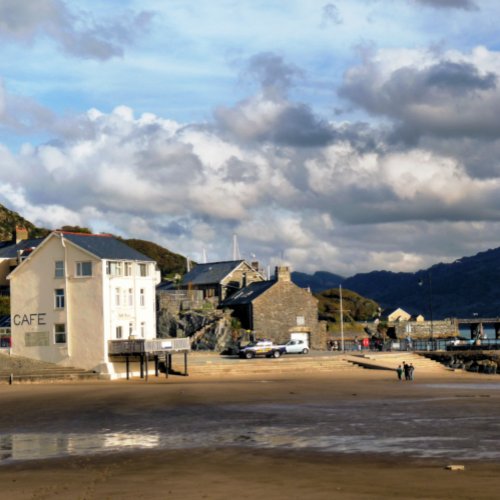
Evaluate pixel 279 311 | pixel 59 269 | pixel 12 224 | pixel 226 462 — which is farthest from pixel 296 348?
pixel 12 224

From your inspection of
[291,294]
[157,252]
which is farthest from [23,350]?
[157,252]

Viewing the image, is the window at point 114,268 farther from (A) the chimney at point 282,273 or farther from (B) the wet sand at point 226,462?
(A) the chimney at point 282,273

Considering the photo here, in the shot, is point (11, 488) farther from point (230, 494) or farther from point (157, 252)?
point (157, 252)

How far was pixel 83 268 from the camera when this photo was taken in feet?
213

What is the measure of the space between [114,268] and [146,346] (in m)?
6.99

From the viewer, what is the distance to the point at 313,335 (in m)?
99.1

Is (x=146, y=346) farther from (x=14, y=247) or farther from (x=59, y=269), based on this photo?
(x=14, y=247)

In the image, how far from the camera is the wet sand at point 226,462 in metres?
19.6

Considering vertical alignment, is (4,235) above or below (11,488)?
above

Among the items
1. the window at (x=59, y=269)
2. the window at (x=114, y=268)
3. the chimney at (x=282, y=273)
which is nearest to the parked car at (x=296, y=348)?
the chimney at (x=282, y=273)

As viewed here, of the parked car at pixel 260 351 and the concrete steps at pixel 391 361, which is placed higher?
the parked car at pixel 260 351

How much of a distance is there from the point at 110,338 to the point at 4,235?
3812 inches

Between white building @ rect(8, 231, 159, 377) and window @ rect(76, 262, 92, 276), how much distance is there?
56 mm

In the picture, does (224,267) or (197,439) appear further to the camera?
(224,267)
